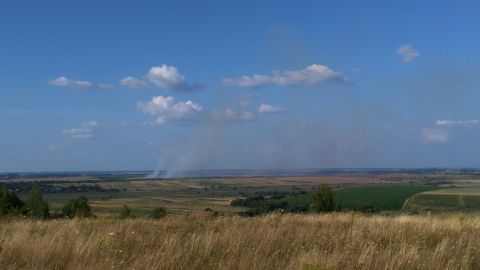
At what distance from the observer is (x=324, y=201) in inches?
1064

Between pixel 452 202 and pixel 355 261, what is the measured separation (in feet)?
182

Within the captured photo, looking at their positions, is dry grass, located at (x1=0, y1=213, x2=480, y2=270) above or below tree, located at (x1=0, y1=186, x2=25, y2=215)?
above

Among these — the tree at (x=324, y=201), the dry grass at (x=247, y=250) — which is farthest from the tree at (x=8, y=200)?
the dry grass at (x=247, y=250)

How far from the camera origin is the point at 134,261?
24.4ft

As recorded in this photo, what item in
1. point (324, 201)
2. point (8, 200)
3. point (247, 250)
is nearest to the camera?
point (247, 250)

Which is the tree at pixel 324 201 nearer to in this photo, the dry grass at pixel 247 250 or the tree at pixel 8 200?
the dry grass at pixel 247 250

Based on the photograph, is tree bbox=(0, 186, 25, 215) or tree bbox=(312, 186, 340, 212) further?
tree bbox=(0, 186, 25, 215)

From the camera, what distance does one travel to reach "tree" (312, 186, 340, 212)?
2680cm

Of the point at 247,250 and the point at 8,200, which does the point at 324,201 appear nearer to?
the point at 247,250

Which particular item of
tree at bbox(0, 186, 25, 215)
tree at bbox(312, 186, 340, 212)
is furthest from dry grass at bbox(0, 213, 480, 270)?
tree at bbox(0, 186, 25, 215)

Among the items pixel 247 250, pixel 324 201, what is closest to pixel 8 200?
pixel 324 201

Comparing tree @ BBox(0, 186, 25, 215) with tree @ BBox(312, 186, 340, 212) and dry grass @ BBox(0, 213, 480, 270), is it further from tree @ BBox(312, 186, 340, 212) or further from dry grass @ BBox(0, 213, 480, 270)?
dry grass @ BBox(0, 213, 480, 270)

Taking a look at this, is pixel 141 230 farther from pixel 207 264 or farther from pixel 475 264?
pixel 475 264

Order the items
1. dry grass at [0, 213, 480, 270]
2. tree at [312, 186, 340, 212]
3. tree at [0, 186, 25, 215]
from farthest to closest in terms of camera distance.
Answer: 1. tree at [0, 186, 25, 215]
2. tree at [312, 186, 340, 212]
3. dry grass at [0, 213, 480, 270]
